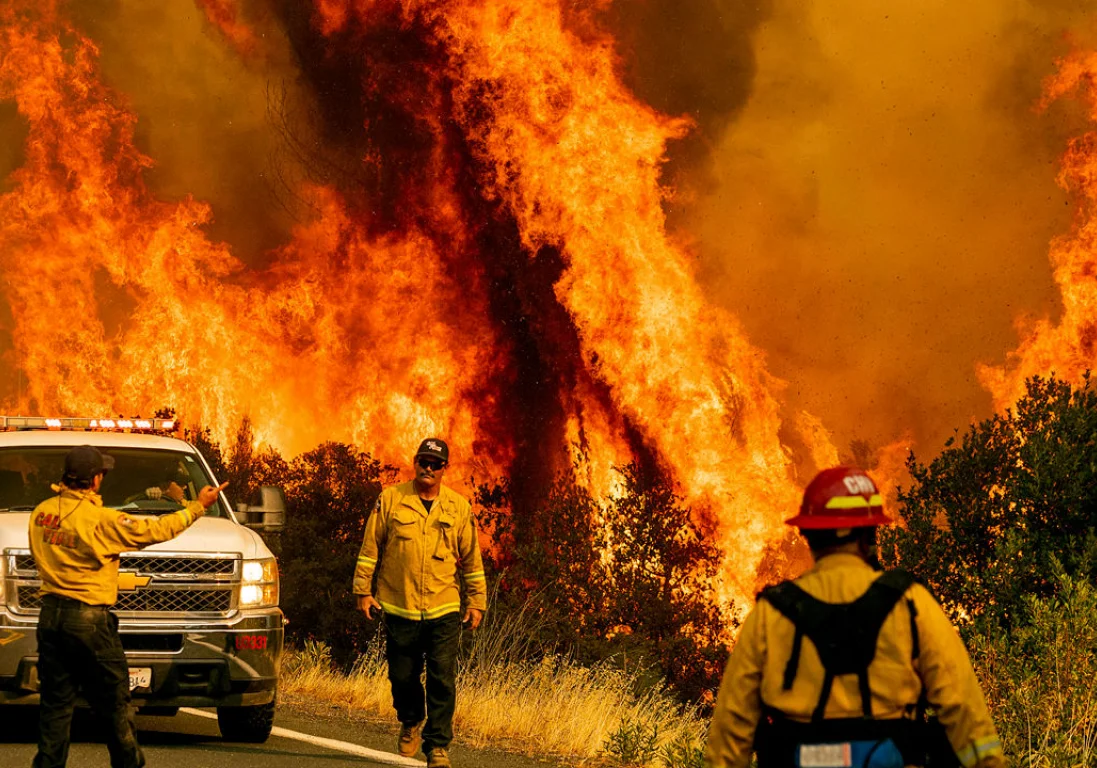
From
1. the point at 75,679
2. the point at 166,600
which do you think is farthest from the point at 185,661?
the point at 75,679

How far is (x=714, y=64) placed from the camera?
53.1 m

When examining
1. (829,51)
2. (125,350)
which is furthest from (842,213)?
(125,350)

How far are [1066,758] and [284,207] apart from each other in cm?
4574

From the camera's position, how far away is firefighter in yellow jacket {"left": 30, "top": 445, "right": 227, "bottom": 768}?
7.86 metres

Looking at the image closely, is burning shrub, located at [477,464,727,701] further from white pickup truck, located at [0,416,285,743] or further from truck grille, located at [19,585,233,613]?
Result: truck grille, located at [19,585,233,613]

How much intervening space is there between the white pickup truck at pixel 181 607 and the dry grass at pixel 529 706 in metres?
1.70

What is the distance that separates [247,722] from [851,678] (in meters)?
7.08

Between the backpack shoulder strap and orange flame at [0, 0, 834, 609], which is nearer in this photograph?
the backpack shoulder strap

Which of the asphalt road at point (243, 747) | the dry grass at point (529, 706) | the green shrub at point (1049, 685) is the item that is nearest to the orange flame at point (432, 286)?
the dry grass at point (529, 706)

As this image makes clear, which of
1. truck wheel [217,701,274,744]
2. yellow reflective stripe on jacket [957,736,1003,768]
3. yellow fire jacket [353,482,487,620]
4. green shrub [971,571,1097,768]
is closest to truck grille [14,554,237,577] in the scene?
truck wheel [217,701,274,744]

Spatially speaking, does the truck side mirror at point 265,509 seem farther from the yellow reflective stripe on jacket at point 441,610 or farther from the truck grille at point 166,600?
the yellow reflective stripe on jacket at point 441,610

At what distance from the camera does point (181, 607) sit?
1038 cm

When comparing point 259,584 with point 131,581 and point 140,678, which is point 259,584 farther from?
point 131,581

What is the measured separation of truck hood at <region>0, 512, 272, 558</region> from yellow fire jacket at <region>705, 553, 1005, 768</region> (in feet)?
20.6
